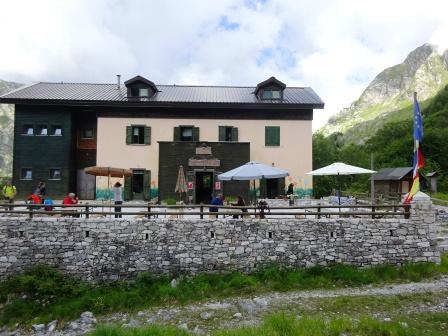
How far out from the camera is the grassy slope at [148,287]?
10344 mm

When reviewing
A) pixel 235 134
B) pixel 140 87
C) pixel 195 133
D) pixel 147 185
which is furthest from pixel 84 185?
pixel 235 134

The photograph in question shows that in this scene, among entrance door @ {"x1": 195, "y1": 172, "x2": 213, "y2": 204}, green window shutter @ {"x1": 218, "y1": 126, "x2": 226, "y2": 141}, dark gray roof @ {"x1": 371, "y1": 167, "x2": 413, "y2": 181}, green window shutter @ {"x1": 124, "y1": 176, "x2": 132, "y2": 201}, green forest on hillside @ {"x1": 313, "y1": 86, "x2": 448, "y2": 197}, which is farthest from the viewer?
green forest on hillside @ {"x1": 313, "y1": 86, "x2": 448, "y2": 197}

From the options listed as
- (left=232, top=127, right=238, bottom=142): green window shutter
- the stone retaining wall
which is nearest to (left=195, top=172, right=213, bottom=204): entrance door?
(left=232, top=127, right=238, bottom=142): green window shutter

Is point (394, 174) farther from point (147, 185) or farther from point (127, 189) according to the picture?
point (127, 189)

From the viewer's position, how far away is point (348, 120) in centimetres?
18388

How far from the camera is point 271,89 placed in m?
24.0

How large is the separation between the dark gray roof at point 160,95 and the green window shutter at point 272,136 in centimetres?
175

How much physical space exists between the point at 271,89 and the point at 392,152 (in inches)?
1445

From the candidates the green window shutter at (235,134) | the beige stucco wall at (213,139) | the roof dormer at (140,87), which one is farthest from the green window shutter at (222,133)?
the roof dormer at (140,87)

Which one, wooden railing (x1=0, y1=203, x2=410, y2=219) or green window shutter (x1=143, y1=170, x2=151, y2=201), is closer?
wooden railing (x1=0, y1=203, x2=410, y2=219)

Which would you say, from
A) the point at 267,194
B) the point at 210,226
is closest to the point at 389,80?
the point at 267,194

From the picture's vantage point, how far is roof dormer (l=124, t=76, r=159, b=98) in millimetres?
23766

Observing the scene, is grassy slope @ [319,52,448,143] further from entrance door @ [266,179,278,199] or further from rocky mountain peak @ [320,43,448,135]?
entrance door @ [266,179,278,199]

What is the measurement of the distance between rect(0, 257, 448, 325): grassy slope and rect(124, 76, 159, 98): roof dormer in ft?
49.9
